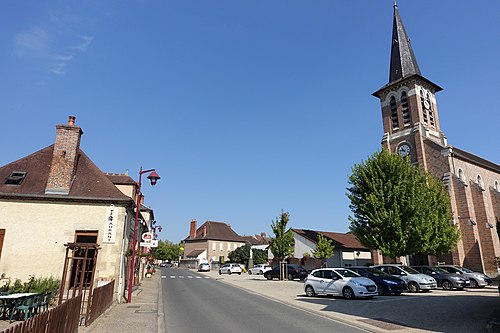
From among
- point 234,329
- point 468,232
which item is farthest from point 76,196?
point 468,232

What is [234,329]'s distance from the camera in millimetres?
8625

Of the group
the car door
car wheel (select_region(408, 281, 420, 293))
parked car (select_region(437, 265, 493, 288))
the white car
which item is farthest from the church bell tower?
the car door

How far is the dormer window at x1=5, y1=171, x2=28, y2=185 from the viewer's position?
48.6 feet

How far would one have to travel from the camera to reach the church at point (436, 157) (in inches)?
1086

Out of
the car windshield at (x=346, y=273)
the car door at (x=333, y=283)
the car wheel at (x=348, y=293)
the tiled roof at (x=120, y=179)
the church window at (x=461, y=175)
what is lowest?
the car wheel at (x=348, y=293)

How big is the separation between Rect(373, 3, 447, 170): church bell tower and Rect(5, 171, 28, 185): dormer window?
31.4m

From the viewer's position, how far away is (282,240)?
31.1m

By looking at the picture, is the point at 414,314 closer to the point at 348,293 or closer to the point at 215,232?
the point at 348,293

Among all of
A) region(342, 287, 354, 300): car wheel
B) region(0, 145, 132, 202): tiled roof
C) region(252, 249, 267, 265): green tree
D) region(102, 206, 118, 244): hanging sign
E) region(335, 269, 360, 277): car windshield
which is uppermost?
region(0, 145, 132, 202): tiled roof

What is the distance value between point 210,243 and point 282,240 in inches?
1473

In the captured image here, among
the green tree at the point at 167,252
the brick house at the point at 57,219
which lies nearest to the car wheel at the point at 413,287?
the brick house at the point at 57,219

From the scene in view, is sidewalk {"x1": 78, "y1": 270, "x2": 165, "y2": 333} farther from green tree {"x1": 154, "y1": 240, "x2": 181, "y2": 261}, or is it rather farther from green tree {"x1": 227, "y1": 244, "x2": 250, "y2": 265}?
green tree {"x1": 154, "y1": 240, "x2": 181, "y2": 261}

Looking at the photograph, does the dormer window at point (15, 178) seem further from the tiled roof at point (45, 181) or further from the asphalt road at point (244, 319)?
the asphalt road at point (244, 319)

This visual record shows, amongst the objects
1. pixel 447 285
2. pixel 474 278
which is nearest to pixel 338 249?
pixel 474 278
